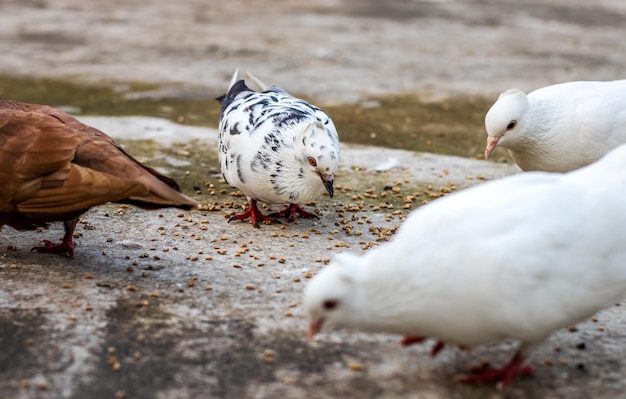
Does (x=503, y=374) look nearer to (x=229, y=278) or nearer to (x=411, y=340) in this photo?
(x=411, y=340)

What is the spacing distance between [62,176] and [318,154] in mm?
1321

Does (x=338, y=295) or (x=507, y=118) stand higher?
(x=507, y=118)

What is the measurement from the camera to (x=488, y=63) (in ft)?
30.6

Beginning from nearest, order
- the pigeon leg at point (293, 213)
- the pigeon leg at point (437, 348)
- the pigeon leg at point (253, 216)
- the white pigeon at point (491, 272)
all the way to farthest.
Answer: the white pigeon at point (491, 272)
the pigeon leg at point (437, 348)
the pigeon leg at point (253, 216)
the pigeon leg at point (293, 213)

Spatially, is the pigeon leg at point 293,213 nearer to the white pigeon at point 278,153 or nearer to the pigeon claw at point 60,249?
the white pigeon at point 278,153

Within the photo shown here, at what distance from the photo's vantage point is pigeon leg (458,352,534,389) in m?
2.95

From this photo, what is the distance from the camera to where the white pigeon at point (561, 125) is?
179 inches

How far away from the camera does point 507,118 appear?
4566mm

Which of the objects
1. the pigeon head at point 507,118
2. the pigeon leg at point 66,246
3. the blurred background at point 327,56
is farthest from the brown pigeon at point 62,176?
the blurred background at point 327,56

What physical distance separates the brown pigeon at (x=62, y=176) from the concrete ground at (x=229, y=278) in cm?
35

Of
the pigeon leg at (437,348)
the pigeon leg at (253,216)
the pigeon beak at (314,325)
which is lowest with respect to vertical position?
the pigeon leg at (253,216)

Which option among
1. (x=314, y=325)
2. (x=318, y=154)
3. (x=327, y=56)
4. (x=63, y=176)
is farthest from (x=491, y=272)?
(x=327, y=56)

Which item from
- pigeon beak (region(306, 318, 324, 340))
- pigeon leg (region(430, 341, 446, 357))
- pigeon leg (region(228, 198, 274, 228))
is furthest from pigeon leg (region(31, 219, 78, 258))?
pigeon leg (region(430, 341, 446, 357))

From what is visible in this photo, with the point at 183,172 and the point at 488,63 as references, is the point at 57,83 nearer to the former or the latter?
the point at 183,172
